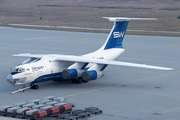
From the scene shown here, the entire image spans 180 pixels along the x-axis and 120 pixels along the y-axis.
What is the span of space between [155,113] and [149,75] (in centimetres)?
1345

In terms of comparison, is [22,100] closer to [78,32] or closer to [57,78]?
[57,78]

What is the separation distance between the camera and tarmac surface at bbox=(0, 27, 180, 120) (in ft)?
82.6

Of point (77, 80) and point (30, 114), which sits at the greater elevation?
point (77, 80)

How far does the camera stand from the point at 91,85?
33.4 m

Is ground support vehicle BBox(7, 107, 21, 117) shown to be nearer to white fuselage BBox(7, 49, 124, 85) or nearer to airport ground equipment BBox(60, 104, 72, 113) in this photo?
airport ground equipment BBox(60, 104, 72, 113)

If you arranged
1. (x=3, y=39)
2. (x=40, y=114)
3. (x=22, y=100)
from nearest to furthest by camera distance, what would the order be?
(x=40, y=114) → (x=22, y=100) → (x=3, y=39)

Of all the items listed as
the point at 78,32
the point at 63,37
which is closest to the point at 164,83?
the point at 63,37

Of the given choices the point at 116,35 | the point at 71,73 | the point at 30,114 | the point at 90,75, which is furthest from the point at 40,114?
the point at 116,35

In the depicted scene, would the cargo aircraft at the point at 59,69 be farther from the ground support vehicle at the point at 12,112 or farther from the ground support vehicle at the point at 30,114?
the ground support vehicle at the point at 30,114

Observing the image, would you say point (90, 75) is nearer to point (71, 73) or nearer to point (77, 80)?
point (71, 73)

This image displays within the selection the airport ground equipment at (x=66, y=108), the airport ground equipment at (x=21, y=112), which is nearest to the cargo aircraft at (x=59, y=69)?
the airport ground equipment at (x=21, y=112)

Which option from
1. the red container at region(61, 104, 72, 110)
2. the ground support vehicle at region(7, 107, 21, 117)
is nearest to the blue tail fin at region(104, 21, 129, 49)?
the red container at region(61, 104, 72, 110)

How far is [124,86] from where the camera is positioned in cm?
3272

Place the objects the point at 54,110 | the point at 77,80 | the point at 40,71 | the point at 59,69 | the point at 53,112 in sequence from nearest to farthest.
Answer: the point at 53,112 < the point at 54,110 < the point at 40,71 < the point at 59,69 < the point at 77,80
